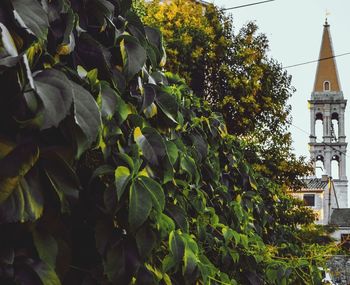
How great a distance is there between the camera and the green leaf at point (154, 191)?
4.53ft

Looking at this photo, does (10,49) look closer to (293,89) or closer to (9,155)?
(9,155)

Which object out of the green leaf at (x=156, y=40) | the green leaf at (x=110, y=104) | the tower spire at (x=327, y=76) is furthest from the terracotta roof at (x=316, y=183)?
the green leaf at (x=110, y=104)

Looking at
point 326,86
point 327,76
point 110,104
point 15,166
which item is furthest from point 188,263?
point 326,86

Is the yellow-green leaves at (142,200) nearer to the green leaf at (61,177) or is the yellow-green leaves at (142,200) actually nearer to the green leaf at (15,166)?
the green leaf at (61,177)

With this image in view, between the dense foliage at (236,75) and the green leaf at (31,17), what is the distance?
404 inches

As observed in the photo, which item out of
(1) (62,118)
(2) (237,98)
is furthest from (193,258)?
(2) (237,98)

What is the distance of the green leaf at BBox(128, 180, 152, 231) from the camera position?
1320 millimetres

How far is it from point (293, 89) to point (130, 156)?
12206mm

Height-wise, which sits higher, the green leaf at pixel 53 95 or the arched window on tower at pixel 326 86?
the arched window on tower at pixel 326 86

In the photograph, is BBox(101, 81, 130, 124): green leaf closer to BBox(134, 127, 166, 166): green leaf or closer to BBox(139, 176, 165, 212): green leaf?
BBox(134, 127, 166, 166): green leaf

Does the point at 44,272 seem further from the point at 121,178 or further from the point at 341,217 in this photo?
the point at 341,217

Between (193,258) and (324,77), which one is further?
(324,77)

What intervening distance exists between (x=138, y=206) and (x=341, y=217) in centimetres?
5209

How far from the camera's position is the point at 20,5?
3.73 feet
